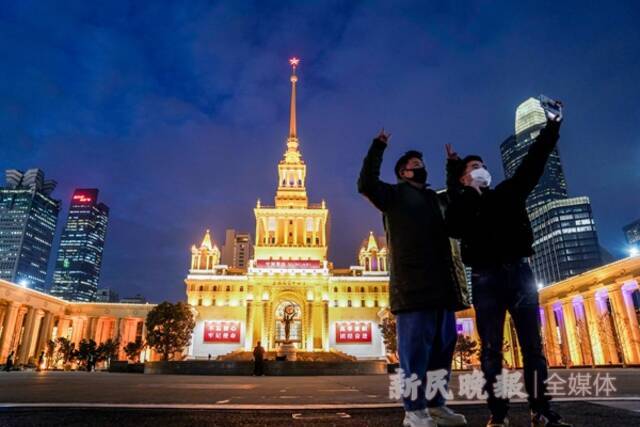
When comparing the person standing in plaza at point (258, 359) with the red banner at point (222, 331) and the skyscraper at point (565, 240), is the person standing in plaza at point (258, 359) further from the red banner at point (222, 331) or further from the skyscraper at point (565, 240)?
the skyscraper at point (565, 240)

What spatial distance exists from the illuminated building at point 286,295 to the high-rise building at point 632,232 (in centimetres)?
A: 13046

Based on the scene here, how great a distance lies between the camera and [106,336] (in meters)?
68.2

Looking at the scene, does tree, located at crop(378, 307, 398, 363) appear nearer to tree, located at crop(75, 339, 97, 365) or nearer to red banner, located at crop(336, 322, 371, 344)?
red banner, located at crop(336, 322, 371, 344)

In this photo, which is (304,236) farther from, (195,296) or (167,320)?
(167,320)

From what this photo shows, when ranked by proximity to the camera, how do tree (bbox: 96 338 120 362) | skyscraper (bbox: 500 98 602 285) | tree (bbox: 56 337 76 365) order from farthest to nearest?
skyscraper (bbox: 500 98 602 285) < tree (bbox: 56 337 76 365) < tree (bbox: 96 338 120 362)

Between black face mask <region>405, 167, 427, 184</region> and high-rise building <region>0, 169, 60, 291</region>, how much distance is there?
18079cm

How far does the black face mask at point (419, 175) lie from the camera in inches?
160

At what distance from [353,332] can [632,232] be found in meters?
148

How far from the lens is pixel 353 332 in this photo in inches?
2586

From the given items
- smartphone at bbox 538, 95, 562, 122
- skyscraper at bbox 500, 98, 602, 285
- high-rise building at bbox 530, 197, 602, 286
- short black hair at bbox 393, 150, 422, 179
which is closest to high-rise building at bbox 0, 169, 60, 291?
skyscraper at bbox 500, 98, 602, 285

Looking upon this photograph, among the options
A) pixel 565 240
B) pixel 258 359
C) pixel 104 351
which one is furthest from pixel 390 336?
pixel 565 240

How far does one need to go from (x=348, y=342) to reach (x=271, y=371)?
1637 inches

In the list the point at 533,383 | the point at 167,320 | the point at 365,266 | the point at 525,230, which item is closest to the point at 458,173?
the point at 525,230

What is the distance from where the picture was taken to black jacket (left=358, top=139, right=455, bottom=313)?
11.5 feet
